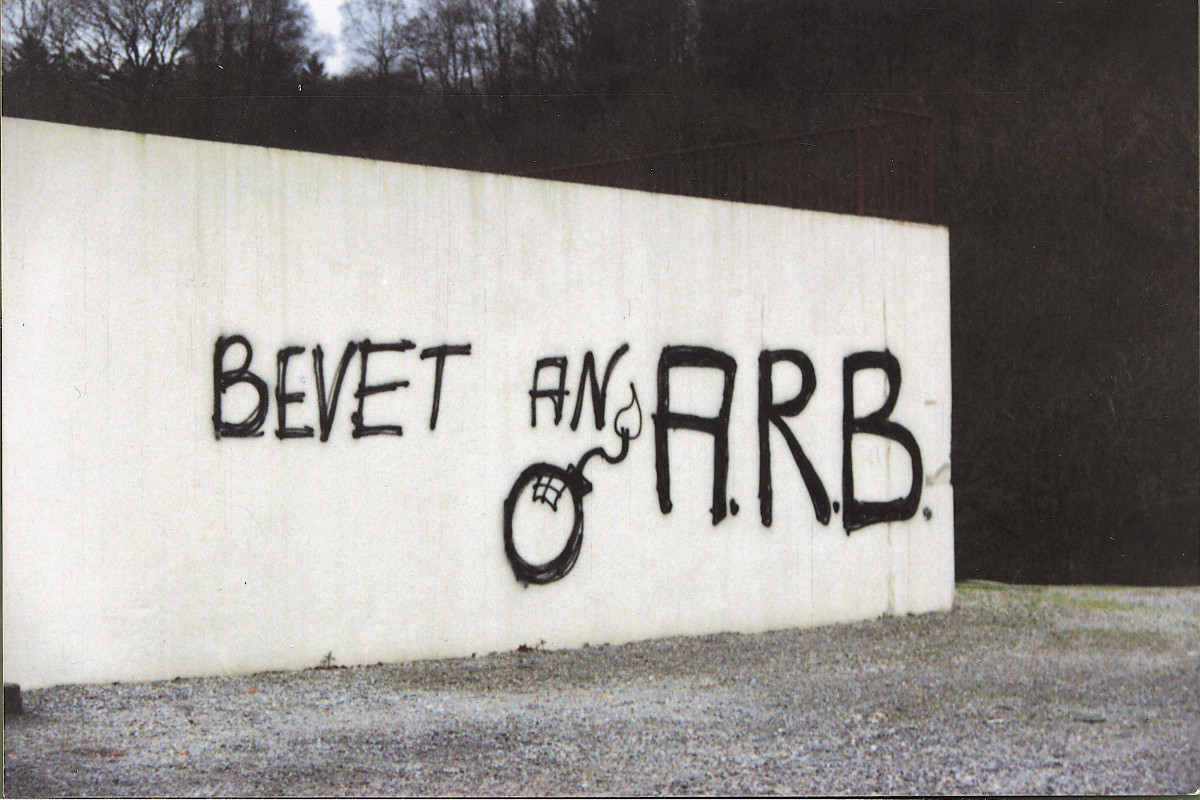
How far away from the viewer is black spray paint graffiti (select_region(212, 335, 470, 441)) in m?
5.16

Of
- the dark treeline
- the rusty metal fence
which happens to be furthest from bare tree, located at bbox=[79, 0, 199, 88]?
the rusty metal fence

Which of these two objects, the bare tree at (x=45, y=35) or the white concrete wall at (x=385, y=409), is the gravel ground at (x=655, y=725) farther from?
the bare tree at (x=45, y=35)

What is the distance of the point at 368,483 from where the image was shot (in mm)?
5500

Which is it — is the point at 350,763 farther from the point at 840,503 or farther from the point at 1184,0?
the point at 1184,0

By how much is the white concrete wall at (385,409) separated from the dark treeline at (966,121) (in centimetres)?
337

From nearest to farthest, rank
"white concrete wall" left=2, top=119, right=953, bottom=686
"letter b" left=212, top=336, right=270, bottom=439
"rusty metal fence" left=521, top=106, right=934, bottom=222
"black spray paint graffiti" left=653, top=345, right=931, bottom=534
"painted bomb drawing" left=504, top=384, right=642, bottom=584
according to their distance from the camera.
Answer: "white concrete wall" left=2, top=119, right=953, bottom=686 < "letter b" left=212, top=336, right=270, bottom=439 < "painted bomb drawing" left=504, top=384, right=642, bottom=584 < "black spray paint graffiti" left=653, top=345, right=931, bottom=534 < "rusty metal fence" left=521, top=106, right=934, bottom=222

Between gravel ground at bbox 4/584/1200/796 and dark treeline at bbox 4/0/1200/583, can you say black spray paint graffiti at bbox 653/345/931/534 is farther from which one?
dark treeline at bbox 4/0/1200/583

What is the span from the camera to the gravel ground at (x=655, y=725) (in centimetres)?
391

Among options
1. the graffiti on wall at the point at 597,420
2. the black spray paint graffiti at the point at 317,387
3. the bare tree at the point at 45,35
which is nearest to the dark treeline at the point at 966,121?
the bare tree at the point at 45,35

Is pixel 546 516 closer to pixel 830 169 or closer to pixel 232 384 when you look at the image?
pixel 232 384

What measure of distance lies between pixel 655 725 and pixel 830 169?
14.2ft

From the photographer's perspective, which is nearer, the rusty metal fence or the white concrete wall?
the white concrete wall

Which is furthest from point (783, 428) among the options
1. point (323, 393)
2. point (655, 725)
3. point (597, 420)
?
point (323, 393)

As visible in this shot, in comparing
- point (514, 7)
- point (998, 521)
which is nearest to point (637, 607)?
point (514, 7)
